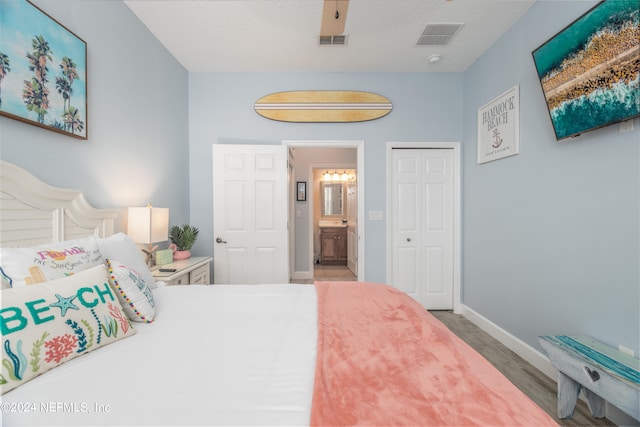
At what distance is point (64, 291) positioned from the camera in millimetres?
961

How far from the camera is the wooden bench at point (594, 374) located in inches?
49.4

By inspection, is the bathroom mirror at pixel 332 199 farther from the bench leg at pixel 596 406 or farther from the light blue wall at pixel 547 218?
the bench leg at pixel 596 406

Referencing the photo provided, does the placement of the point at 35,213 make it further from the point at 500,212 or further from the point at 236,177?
the point at 500,212

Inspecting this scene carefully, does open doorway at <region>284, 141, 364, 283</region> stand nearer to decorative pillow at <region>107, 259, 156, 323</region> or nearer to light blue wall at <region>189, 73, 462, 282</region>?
light blue wall at <region>189, 73, 462, 282</region>

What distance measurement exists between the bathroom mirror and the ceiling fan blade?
4674 mm

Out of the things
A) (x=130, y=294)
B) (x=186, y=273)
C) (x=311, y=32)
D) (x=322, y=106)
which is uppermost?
(x=311, y=32)

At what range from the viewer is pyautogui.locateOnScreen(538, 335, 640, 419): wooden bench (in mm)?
1256

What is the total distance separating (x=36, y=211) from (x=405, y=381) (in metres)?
1.94

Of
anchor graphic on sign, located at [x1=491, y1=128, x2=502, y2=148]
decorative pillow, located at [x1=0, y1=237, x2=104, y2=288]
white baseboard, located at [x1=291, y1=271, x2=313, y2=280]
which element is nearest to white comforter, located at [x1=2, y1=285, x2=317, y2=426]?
decorative pillow, located at [x1=0, y1=237, x2=104, y2=288]

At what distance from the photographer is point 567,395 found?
1.60 m

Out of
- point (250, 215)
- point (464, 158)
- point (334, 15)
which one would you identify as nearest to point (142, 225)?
point (250, 215)

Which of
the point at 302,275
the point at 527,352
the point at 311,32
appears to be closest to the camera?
the point at 527,352

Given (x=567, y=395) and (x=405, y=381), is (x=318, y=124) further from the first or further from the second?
(x=567, y=395)

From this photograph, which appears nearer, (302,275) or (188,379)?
(188,379)
